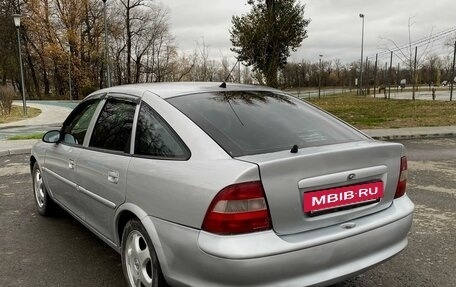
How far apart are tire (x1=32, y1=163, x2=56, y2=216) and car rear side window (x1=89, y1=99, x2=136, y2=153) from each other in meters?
1.66

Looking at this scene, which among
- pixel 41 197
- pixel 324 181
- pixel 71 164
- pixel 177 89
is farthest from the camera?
pixel 41 197

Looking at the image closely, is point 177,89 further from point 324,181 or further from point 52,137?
point 52,137

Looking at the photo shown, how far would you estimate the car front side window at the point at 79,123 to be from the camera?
383 centimetres

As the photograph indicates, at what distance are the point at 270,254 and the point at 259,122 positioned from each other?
1037mm

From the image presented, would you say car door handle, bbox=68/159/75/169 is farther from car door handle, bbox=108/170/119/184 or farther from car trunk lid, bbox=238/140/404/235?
car trunk lid, bbox=238/140/404/235

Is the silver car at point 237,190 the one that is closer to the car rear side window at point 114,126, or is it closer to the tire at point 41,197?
the car rear side window at point 114,126

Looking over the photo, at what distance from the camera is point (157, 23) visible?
51344 millimetres

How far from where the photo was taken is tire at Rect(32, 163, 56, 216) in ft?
15.8

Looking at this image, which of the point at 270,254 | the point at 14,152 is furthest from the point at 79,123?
the point at 14,152

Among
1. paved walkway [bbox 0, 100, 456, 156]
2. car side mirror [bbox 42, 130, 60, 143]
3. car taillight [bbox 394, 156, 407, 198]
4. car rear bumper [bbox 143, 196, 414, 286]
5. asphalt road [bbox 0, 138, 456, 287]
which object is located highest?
car side mirror [bbox 42, 130, 60, 143]

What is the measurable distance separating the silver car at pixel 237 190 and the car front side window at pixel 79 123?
0.45 meters

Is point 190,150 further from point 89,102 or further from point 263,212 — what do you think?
point 89,102

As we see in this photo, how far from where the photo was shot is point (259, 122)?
9.59 feet

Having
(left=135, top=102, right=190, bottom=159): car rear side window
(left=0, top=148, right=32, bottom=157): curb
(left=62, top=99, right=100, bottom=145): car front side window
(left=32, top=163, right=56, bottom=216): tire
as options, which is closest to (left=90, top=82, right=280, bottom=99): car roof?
(left=135, top=102, right=190, bottom=159): car rear side window
